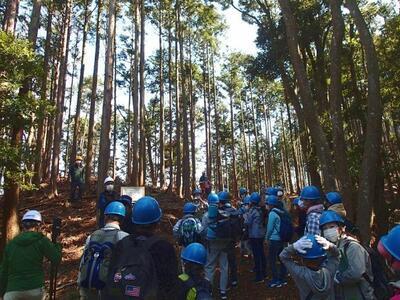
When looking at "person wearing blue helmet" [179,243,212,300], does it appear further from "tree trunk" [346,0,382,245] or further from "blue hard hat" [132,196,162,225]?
"tree trunk" [346,0,382,245]

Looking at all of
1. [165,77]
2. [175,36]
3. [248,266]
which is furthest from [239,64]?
[248,266]

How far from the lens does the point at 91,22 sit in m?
23.9

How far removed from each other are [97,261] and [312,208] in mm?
3090

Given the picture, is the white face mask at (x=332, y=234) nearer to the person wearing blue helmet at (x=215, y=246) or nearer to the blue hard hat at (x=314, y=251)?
the blue hard hat at (x=314, y=251)

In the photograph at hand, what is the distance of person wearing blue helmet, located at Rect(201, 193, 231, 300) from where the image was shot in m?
7.35

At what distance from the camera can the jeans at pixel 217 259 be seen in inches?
289

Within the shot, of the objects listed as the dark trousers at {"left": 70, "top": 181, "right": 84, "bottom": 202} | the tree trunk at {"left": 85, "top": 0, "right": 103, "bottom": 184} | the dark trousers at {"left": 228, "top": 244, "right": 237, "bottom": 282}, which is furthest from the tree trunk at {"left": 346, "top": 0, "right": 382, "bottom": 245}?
the tree trunk at {"left": 85, "top": 0, "right": 103, "bottom": 184}

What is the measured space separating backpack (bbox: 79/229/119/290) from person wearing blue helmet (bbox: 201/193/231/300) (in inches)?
131

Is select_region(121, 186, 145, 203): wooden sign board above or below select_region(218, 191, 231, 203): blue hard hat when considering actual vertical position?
above

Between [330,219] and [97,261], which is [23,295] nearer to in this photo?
[97,261]

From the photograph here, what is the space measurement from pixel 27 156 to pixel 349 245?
7.91m

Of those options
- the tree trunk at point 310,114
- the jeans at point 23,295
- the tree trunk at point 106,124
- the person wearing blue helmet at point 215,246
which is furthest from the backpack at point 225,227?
the tree trunk at point 106,124

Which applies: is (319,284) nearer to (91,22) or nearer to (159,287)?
(159,287)

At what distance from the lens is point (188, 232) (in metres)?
6.70
